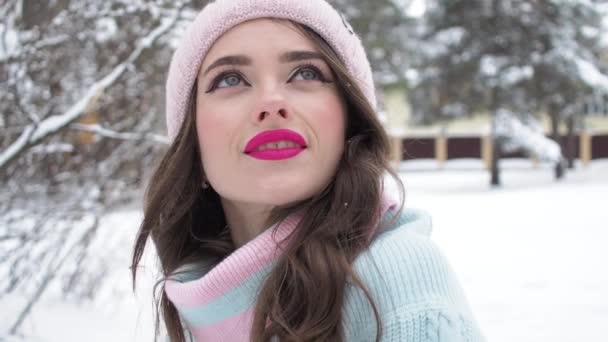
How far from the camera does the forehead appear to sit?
1.34m

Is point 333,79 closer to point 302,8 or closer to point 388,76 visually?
point 302,8

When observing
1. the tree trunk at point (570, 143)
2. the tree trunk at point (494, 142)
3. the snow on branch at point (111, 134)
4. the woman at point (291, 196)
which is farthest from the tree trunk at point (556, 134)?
the woman at point (291, 196)

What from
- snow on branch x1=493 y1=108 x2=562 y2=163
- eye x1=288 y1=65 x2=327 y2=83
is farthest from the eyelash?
snow on branch x1=493 y1=108 x2=562 y2=163

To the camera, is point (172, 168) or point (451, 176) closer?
point (172, 168)

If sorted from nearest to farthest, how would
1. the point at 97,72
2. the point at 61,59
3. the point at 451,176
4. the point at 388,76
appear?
the point at 61,59 < the point at 97,72 < the point at 388,76 < the point at 451,176

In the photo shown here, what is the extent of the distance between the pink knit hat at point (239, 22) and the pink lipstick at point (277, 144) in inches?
10.6

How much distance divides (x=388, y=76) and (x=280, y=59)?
18824 millimetres

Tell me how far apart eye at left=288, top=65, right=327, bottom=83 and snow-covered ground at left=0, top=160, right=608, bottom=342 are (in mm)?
949

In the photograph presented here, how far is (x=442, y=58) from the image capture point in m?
16.5

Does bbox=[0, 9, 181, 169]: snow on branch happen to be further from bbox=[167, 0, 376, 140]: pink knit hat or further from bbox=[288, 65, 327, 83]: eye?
bbox=[288, 65, 327, 83]: eye

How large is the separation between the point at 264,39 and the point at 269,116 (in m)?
0.19

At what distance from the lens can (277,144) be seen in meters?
1.27

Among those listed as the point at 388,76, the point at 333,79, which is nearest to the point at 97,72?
the point at 333,79

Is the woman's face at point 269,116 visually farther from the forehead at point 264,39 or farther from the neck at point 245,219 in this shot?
the neck at point 245,219
